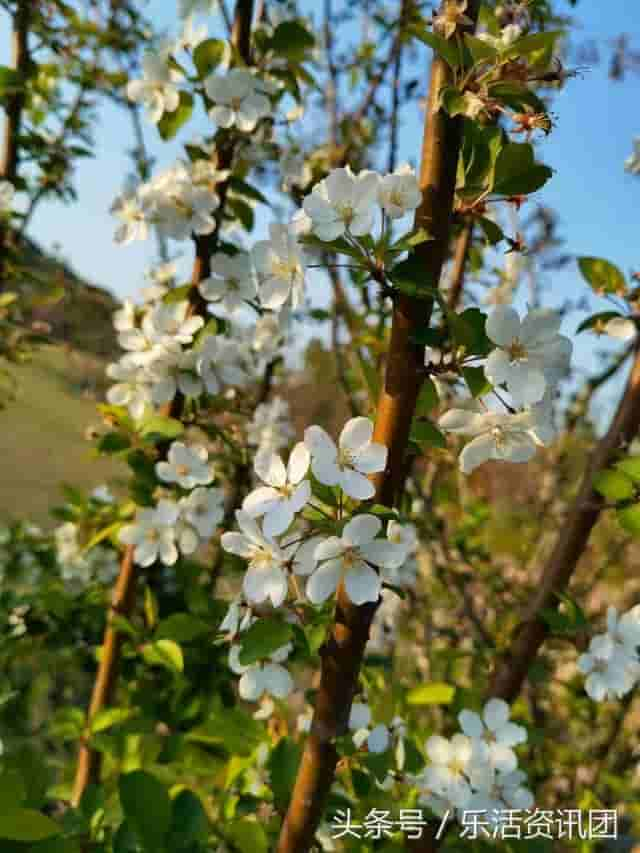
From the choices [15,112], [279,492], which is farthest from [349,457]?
[15,112]

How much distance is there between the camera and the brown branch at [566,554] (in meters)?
1.04

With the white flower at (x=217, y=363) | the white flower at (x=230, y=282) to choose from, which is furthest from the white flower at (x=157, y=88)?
the white flower at (x=217, y=363)

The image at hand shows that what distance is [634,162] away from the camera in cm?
111

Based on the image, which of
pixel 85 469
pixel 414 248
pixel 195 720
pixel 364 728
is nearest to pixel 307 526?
pixel 414 248

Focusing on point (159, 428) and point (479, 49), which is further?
point (159, 428)

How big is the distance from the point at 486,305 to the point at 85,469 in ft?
8.75

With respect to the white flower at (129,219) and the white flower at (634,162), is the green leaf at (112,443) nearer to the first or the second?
the white flower at (129,219)

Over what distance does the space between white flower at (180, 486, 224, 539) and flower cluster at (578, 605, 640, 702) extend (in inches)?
22.2

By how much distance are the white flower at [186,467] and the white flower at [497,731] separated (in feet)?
1.62

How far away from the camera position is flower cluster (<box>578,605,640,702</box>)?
104 cm

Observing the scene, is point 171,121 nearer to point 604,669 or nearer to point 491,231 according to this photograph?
point 491,231

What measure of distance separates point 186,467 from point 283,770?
44cm

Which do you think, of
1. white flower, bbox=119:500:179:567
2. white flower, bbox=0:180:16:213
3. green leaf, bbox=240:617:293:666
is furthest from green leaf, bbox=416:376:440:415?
white flower, bbox=0:180:16:213

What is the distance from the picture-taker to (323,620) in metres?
0.70
